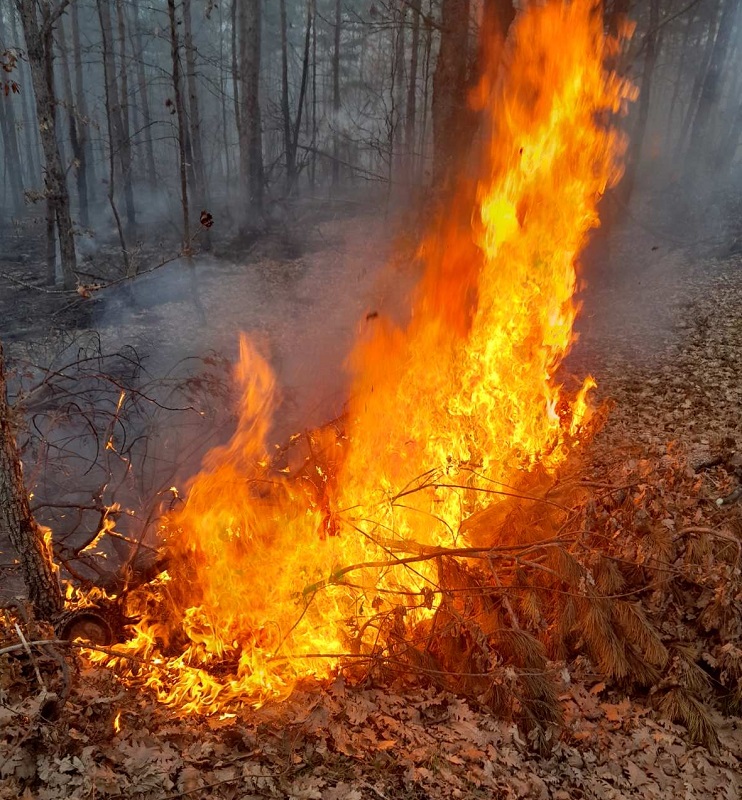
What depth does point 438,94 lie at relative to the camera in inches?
391

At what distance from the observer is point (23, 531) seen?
360 cm

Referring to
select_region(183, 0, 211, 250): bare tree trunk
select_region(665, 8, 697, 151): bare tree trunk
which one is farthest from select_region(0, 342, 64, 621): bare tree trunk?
select_region(665, 8, 697, 151): bare tree trunk

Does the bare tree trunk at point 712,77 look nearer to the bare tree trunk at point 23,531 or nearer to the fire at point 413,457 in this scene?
the fire at point 413,457

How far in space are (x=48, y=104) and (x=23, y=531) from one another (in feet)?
37.1

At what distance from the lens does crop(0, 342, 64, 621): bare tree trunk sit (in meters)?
3.39

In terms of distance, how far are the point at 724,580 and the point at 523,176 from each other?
5.04m

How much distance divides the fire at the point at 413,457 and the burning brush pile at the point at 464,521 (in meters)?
0.02

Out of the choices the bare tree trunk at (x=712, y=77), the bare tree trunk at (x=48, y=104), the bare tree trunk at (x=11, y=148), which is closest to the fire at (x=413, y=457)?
the bare tree trunk at (x=48, y=104)

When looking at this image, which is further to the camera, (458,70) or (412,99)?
(412,99)

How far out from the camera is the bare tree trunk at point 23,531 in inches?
134

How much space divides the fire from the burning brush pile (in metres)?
0.02

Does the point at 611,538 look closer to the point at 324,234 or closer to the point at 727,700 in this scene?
the point at 727,700

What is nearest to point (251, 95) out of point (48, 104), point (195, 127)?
point (195, 127)

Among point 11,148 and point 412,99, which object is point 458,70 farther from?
point 11,148
